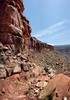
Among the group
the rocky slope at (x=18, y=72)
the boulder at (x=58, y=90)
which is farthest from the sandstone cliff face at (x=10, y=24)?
the boulder at (x=58, y=90)

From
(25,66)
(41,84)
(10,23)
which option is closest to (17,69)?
(25,66)

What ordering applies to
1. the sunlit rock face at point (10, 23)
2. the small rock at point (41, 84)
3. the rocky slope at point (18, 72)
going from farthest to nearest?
the sunlit rock face at point (10, 23) < the small rock at point (41, 84) < the rocky slope at point (18, 72)

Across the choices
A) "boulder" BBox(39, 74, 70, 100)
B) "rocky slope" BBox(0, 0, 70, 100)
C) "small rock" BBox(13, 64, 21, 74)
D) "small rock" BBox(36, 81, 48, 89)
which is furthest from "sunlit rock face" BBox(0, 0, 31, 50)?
"boulder" BBox(39, 74, 70, 100)

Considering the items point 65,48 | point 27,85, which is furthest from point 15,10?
point 65,48

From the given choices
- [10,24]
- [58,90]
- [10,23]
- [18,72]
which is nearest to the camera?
[58,90]

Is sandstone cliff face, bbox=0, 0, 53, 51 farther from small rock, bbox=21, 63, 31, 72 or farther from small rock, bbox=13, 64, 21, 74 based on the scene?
small rock, bbox=13, 64, 21, 74

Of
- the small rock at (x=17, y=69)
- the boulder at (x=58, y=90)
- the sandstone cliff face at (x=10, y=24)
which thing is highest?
the sandstone cliff face at (x=10, y=24)

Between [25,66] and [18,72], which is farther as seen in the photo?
[25,66]

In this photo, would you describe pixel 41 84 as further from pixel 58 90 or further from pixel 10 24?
pixel 10 24

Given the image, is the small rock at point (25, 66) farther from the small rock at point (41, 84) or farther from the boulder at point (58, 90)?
the boulder at point (58, 90)

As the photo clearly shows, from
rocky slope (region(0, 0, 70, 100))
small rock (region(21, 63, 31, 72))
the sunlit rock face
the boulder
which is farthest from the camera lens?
the sunlit rock face

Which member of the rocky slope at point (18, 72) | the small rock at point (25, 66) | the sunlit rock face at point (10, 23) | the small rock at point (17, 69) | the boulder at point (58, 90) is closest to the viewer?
the boulder at point (58, 90)

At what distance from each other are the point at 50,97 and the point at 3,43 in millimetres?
8349

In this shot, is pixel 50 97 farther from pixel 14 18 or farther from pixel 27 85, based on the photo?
pixel 14 18
